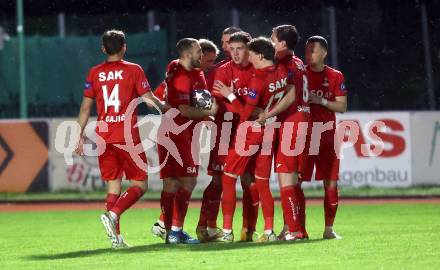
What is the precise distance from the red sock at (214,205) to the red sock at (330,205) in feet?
3.86

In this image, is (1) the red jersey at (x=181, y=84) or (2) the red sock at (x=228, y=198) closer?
(2) the red sock at (x=228, y=198)

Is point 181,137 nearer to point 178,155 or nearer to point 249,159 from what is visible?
point 178,155

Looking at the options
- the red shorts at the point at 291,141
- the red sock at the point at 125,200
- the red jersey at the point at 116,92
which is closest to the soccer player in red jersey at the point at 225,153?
the red shorts at the point at 291,141

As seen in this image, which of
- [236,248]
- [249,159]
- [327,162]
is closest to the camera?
[236,248]

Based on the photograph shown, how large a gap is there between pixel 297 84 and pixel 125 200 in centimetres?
213

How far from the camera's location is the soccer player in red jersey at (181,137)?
40.8 ft

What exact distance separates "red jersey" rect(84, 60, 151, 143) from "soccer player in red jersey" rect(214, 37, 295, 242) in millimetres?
864

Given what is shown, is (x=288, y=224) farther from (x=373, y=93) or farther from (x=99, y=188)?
(x=373, y=93)

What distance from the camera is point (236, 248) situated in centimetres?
1165

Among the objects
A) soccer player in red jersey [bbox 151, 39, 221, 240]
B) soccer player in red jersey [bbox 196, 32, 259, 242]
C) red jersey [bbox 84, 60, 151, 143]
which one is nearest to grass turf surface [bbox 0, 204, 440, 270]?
soccer player in red jersey [bbox 151, 39, 221, 240]

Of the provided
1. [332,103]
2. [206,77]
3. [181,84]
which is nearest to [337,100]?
[332,103]

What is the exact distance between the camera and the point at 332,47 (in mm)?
24484

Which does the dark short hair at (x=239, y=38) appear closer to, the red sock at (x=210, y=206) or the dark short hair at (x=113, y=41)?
the dark short hair at (x=113, y=41)

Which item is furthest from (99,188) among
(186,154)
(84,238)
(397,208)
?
(186,154)
